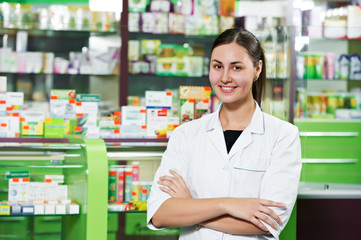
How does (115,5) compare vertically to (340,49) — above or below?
above

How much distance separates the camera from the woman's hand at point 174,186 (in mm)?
2212

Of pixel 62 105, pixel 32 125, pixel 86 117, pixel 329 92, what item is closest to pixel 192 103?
pixel 86 117

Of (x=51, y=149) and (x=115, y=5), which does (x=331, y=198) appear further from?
(x=115, y=5)

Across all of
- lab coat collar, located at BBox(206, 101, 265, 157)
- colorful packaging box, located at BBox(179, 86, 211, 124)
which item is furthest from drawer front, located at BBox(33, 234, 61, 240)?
lab coat collar, located at BBox(206, 101, 265, 157)

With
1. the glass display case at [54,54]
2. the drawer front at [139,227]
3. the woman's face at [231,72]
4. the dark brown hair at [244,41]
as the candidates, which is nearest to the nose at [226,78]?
the woman's face at [231,72]

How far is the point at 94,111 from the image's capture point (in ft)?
12.0

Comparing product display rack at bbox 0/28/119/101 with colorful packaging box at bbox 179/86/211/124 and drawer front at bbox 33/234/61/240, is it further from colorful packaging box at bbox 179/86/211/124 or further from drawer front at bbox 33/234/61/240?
drawer front at bbox 33/234/61/240

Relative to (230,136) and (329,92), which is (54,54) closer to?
(329,92)

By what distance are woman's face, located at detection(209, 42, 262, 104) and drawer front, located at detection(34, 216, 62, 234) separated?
1727mm

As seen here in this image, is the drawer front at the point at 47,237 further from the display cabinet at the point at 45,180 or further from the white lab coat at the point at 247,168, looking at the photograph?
the white lab coat at the point at 247,168

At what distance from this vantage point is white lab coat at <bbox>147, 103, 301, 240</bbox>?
2157 millimetres

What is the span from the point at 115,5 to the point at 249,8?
83.7 inches

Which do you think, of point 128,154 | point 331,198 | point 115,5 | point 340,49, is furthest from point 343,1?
point 128,154

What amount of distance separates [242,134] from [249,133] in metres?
0.03
